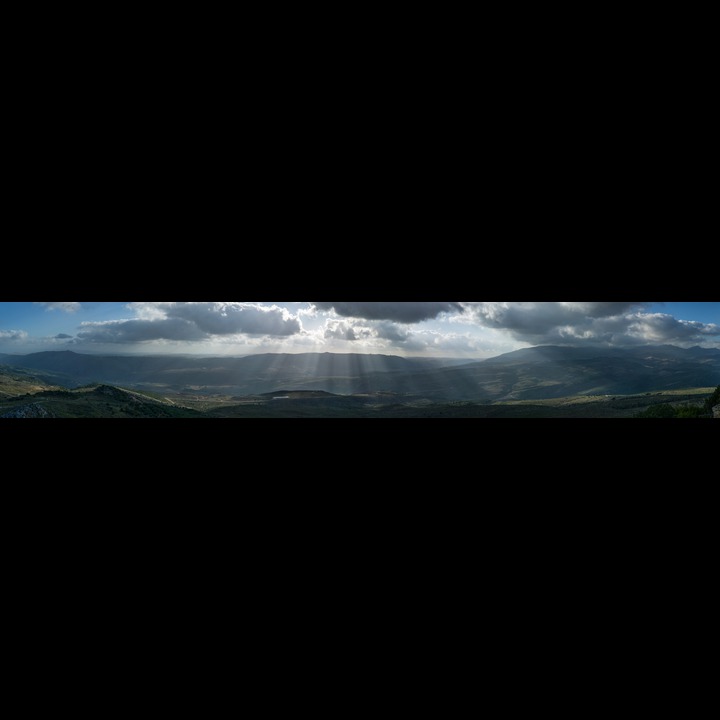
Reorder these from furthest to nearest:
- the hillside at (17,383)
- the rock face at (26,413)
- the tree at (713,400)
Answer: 1. the tree at (713,400)
2. the hillside at (17,383)
3. the rock face at (26,413)

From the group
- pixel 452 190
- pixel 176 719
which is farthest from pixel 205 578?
pixel 452 190

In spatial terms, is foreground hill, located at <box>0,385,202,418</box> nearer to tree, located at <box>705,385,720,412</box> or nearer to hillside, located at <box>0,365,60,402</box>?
hillside, located at <box>0,365,60,402</box>

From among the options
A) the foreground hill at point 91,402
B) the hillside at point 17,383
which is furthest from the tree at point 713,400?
the hillside at point 17,383

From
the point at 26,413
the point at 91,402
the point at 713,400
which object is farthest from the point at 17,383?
the point at 713,400

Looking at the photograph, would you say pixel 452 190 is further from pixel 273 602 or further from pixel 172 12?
pixel 273 602

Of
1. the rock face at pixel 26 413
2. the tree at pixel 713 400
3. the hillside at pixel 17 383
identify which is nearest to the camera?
the rock face at pixel 26 413

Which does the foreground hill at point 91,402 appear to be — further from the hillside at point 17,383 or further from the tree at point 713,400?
the tree at point 713,400

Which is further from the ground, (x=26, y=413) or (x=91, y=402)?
(x=26, y=413)

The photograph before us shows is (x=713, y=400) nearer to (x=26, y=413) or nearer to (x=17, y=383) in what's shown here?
(x=26, y=413)

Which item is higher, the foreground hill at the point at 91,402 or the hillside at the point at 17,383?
the hillside at the point at 17,383
